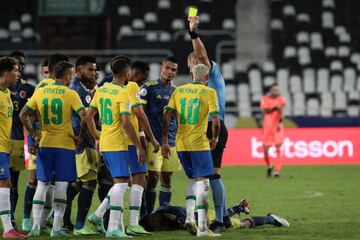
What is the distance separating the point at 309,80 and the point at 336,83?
82 centimetres

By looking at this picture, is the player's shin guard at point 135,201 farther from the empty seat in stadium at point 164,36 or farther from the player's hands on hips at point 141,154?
the empty seat in stadium at point 164,36

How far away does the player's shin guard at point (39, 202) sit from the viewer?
37.5ft

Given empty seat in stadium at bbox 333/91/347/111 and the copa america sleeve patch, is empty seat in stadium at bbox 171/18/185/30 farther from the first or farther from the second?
the copa america sleeve patch

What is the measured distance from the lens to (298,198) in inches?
642

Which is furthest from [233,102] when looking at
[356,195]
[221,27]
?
[356,195]

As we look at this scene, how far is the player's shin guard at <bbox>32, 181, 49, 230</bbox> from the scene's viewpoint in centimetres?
1144

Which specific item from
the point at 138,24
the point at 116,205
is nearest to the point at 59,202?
the point at 116,205

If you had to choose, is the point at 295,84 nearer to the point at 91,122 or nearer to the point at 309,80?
the point at 309,80

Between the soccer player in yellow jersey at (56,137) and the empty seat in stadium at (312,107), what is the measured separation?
16.8 metres

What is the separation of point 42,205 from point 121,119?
140 cm

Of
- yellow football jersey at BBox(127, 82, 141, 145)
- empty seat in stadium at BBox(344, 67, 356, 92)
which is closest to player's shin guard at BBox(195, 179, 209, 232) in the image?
yellow football jersey at BBox(127, 82, 141, 145)

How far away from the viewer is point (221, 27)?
32938 mm

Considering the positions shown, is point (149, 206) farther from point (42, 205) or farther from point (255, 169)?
point (255, 169)

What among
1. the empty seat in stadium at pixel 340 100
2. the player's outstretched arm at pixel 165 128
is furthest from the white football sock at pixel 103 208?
the empty seat in stadium at pixel 340 100
